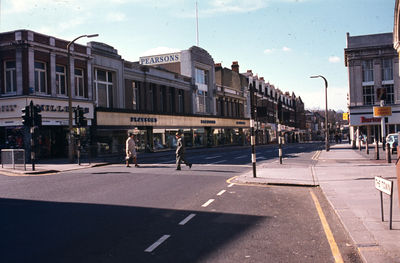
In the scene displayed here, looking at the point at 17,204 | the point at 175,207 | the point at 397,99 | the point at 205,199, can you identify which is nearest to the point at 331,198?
the point at 205,199

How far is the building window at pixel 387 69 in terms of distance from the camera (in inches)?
1801

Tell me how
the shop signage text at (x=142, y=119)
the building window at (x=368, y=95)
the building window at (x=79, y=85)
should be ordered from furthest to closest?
the building window at (x=368, y=95) → the shop signage text at (x=142, y=119) → the building window at (x=79, y=85)

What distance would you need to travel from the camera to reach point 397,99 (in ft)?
149

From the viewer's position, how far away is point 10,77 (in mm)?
25797

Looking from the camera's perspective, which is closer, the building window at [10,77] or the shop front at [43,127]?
the shop front at [43,127]

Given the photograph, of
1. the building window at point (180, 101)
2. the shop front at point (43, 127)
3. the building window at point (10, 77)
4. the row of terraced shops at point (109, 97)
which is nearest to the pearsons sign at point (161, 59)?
the row of terraced shops at point (109, 97)

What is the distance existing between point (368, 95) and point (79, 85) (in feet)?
119

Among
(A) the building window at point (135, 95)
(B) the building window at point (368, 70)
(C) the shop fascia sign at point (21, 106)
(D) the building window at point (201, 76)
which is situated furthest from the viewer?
(D) the building window at point (201, 76)

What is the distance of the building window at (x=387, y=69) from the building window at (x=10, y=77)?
42167 millimetres

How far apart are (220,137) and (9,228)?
4983cm

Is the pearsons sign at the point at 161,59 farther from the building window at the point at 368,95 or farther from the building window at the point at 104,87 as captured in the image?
the building window at the point at 368,95

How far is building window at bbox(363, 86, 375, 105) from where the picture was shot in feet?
152

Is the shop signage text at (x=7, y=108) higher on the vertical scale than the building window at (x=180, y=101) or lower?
lower

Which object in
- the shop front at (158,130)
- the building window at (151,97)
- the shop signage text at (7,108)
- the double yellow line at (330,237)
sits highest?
the building window at (151,97)
